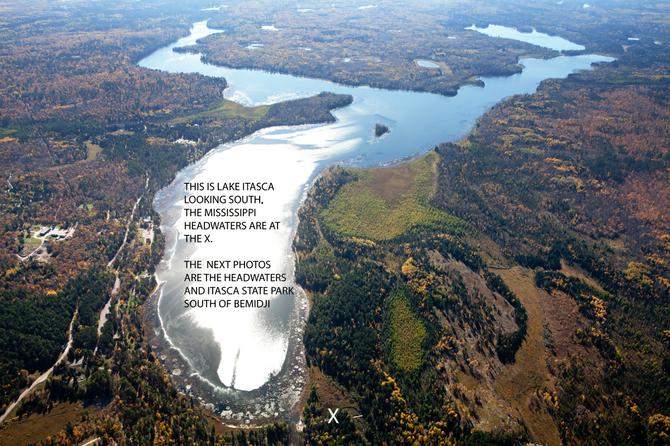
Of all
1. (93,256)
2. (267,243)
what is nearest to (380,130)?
(267,243)

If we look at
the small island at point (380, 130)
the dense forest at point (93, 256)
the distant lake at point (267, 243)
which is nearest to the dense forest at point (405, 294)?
the dense forest at point (93, 256)

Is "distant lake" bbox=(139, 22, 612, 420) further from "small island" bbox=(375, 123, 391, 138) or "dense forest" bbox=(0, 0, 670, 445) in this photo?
"dense forest" bbox=(0, 0, 670, 445)

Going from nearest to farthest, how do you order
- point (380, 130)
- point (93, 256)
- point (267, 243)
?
1. point (93, 256)
2. point (267, 243)
3. point (380, 130)

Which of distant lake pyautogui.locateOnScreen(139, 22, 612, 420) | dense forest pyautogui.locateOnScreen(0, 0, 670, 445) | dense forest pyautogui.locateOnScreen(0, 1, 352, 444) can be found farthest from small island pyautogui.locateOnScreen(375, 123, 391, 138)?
dense forest pyautogui.locateOnScreen(0, 0, 670, 445)

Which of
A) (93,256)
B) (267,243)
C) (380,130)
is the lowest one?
(267,243)

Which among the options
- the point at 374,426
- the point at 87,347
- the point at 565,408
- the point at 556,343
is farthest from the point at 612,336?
the point at 87,347

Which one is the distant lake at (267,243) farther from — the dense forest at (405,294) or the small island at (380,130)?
the dense forest at (405,294)

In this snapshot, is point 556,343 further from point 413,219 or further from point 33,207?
point 33,207

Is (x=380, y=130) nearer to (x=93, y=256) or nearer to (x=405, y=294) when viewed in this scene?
(x=405, y=294)
